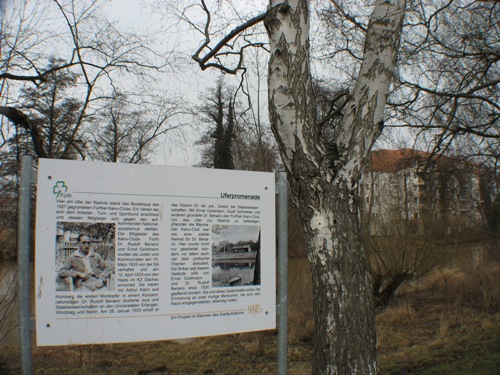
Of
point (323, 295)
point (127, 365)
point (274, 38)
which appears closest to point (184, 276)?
point (323, 295)

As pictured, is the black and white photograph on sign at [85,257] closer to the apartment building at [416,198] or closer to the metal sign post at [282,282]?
the metal sign post at [282,282]

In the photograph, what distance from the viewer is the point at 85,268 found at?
9.22 feet

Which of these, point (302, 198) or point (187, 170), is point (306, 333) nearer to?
point (302, 198)

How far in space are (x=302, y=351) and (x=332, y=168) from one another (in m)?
5.58

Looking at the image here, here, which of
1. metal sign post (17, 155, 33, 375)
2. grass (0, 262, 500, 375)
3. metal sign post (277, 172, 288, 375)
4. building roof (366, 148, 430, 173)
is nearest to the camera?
metal sign post (17, 155, 33, 375)

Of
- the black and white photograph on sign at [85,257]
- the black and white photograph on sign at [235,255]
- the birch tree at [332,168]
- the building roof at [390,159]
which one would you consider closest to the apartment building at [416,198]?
the building roof at [390,159]

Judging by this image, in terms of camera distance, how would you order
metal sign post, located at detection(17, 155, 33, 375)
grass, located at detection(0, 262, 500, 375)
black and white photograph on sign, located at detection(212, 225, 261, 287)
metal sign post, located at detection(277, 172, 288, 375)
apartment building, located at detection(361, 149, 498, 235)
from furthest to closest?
apartment building, located at detection(361, 149, 498, 235) < grass, located at detection(0, 262, 500, 375) < metal sign post, located at detection(277, 172, 288, 375) < black and white photograph on sign, located at detection(212, 225, 261, 287) < metal sign post, located at detection(17, 155, 33, 375)

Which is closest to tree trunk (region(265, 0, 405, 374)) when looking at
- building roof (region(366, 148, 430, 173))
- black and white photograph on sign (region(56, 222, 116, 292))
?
black and white photograph on sign (region(56, 222, 116, 292))

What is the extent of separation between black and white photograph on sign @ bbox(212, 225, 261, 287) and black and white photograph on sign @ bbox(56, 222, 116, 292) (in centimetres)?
72

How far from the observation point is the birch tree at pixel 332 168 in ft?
11.1

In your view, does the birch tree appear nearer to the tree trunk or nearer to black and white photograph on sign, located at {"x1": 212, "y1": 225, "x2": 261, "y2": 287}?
the tree trunk

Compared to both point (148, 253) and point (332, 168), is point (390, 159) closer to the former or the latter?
point (332, 168)

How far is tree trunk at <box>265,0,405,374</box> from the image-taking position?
337 centimetres

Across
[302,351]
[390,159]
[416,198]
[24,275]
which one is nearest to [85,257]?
[24,275]
